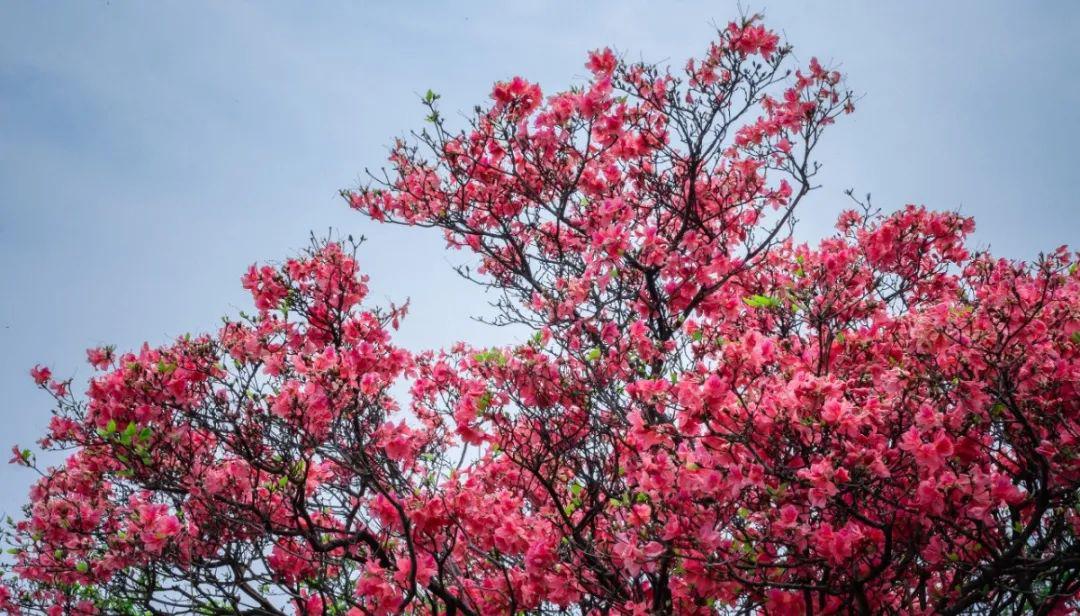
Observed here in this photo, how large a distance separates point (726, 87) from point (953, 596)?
176 inches

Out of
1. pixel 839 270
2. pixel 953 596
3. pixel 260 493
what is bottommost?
pixel 953 596

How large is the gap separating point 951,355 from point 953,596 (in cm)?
147

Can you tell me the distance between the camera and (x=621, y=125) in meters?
6.97

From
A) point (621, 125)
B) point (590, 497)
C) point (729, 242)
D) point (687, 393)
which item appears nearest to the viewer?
point (687, 393)

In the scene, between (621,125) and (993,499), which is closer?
(993,499)

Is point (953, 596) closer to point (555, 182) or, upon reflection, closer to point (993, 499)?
point (993, 499)

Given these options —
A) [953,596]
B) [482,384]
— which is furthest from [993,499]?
[482,384]

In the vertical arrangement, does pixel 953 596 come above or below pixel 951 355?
below

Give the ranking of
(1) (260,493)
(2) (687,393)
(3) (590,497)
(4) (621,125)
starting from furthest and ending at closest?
1. (4) (621,125)
2. (1) (260,493)
3. (3) (590,497)
4. (2) (687,393)

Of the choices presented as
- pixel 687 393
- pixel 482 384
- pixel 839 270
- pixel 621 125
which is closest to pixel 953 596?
pixel 687 393

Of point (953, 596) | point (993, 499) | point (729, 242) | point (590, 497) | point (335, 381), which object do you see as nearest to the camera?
point (993, 499)

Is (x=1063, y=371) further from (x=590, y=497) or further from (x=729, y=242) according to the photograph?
(x=729, y=242)

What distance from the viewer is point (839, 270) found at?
21.1 ft

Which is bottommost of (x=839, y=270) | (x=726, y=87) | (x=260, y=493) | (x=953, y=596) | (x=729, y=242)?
(x=953, y=596)
